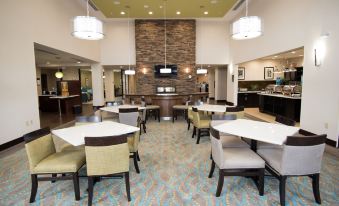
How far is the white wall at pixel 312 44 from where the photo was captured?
4.24 meters

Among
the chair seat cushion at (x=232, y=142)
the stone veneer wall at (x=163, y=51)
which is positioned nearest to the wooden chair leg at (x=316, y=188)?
the chair seat cushion at (x=232, y=142)

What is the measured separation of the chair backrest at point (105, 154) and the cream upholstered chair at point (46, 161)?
337 mm

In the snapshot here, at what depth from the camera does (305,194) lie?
253 centimetres

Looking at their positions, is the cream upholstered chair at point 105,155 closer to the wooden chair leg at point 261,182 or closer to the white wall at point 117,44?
the wooden chair leg at point 261,182

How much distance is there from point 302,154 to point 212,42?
993cm

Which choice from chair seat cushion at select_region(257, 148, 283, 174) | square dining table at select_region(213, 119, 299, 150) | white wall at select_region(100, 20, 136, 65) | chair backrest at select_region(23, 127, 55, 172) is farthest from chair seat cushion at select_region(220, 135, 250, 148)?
white wall at select_region(100, 20, 136, 65)

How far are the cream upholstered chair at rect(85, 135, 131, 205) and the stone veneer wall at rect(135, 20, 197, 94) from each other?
867 centimetres

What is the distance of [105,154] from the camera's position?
220 centimetres

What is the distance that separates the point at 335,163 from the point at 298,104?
3707mm

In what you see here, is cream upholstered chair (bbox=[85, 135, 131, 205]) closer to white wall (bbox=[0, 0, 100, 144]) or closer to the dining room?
the dining room

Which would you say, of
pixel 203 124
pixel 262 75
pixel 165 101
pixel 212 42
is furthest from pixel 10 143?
pixel 262 75

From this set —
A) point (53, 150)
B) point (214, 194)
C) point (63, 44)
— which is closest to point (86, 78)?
point (63, 44)

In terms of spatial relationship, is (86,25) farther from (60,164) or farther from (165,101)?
(165,101)

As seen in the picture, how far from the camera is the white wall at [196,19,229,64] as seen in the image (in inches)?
431
